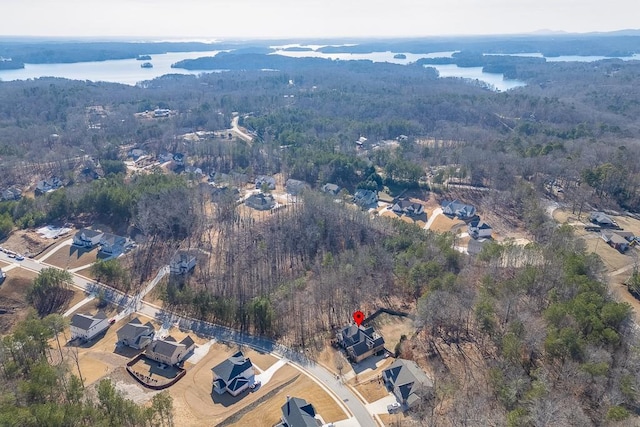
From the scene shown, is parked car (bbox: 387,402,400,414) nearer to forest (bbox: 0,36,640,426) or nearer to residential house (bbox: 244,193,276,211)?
forest (bbox: 0,36,640,426)

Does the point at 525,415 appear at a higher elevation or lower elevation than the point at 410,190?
higher

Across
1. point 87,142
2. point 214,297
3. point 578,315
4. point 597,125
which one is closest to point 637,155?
point 597,125

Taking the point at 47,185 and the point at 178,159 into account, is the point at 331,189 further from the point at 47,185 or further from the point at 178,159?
the point at 47,185

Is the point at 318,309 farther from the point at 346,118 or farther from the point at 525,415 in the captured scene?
the point at 346,118

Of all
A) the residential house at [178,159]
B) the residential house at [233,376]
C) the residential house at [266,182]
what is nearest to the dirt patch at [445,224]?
the residential house at [266,182]

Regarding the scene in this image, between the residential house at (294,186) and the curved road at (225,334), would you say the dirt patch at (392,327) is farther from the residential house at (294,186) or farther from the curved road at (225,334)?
the residential house at (294,186)

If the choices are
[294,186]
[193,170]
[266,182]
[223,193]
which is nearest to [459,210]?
[294,186]
